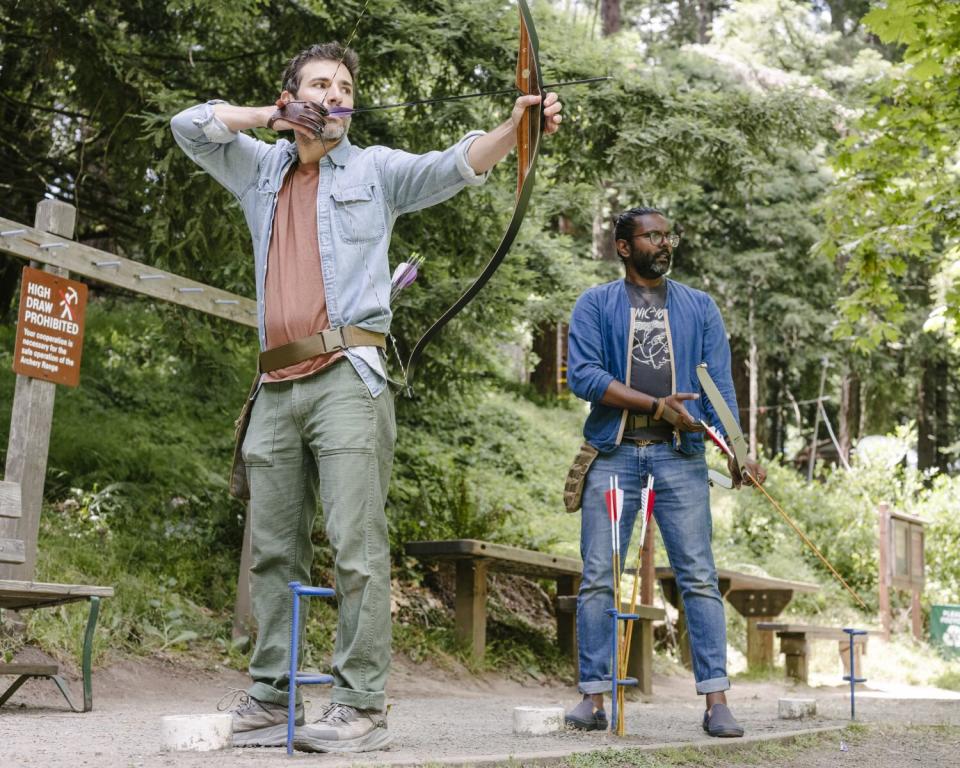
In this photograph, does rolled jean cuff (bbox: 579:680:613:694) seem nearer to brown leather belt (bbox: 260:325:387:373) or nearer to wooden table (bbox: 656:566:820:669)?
brown leather belt (bbox: 260:325:387:373)

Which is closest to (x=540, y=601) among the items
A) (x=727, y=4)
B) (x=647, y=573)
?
(x=647, y=573)

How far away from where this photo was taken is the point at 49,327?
599cm

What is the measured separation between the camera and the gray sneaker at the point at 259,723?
3.29 m

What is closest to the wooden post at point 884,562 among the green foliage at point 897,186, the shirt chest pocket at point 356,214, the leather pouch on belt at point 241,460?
the green foliage at point 897,186

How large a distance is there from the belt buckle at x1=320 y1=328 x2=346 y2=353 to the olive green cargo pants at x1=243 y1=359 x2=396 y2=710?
5 cm

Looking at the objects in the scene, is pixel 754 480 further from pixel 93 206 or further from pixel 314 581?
pixel 93 206

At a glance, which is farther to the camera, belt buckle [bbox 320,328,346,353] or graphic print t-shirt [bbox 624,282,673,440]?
graphic print t-shirt [bbox 624,282,673,440]

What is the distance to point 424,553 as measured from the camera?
301 inches

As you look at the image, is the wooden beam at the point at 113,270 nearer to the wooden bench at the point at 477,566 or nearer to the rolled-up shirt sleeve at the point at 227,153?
the wooden bench at the point at 477,566

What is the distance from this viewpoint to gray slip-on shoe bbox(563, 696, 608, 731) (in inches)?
168

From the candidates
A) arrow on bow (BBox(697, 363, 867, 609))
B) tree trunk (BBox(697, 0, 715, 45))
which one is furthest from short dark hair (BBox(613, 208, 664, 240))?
tree trunk (BBox(697, 0, 715, 45))

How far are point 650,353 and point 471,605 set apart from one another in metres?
4.04

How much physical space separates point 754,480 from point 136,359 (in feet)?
27.8

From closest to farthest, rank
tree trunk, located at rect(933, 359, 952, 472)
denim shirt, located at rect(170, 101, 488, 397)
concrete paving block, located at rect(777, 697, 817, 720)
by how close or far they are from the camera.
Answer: denim shirt, located at rect(170, 101, 488, 397)
concrete paving block, located at rect(777, 697, 817, 720)
tree trunk, located at rect(933, 359, 952, 472)
